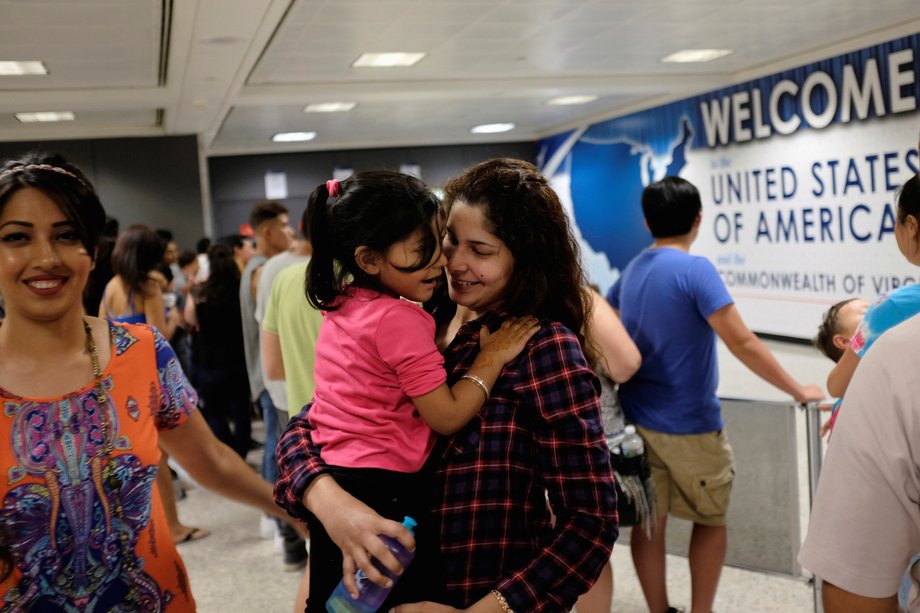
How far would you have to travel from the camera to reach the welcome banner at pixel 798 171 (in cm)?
892

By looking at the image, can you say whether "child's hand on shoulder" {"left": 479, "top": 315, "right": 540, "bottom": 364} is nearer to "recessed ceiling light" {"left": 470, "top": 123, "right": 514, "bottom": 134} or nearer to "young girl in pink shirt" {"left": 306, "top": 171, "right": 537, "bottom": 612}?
"young girl in pink shirt" {"left": 306, "top": 171, "right": 537, "bottom": 612}

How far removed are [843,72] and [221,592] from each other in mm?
8493

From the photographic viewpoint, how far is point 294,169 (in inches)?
683

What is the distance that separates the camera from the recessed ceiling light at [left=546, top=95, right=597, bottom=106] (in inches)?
510

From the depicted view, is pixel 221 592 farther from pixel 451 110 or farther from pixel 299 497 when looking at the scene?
pixel 451 110

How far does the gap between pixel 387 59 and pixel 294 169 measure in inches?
331

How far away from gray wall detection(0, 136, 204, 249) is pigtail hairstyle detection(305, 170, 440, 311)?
1195cm

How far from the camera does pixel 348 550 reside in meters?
1.30

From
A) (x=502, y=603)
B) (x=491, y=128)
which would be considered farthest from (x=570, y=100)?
(x=502, y=603)

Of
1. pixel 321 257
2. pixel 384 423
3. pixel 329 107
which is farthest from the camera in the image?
pixel 329 107

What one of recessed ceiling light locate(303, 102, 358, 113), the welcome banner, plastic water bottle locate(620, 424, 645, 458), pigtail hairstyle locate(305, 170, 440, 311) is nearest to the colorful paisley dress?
pigtail hairstyle locate(305, 170, 440, 311)

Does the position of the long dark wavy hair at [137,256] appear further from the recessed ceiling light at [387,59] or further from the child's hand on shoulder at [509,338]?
the recessed ceiling light at [387,59]

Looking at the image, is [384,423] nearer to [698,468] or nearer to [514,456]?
[514,456]

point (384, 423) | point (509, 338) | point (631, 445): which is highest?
point (509, 338)
